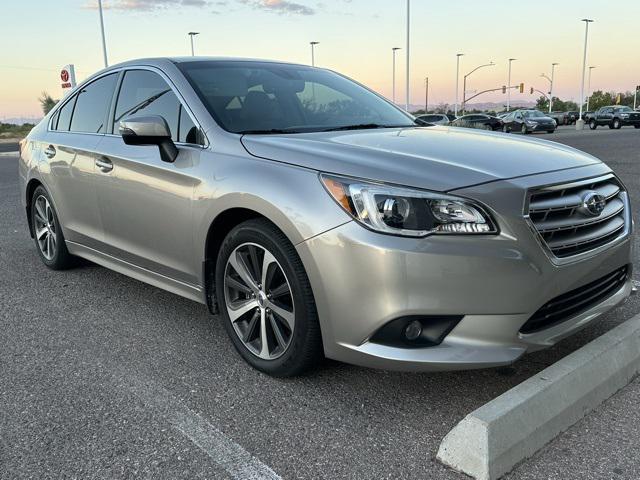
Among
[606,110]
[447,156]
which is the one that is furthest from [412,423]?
[606,110]

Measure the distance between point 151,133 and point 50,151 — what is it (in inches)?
77.2

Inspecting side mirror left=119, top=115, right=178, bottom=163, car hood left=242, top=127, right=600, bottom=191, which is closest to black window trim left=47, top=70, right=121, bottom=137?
side mirror left=119, top=115, right=178, bottom=163

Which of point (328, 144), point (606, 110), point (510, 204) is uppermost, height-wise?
point (328, 144)

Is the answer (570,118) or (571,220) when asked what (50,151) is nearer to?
(571,220)

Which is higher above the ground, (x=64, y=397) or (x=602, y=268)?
(x=602, y=268)

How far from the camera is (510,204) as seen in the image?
8.02 ft

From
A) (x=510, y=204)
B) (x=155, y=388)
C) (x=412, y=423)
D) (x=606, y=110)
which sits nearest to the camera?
(x=510, y=204)

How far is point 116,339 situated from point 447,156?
2253mm

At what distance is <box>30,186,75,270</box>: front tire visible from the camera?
4891 millimetres

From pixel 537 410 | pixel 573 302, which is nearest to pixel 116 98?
pixel 573 302

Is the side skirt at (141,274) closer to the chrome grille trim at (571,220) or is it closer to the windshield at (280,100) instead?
the windshield at (280,100)

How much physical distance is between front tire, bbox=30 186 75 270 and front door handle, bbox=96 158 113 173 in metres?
1.01

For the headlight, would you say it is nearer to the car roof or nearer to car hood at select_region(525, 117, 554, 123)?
the car roof

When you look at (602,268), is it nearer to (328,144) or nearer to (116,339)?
(328,144)
